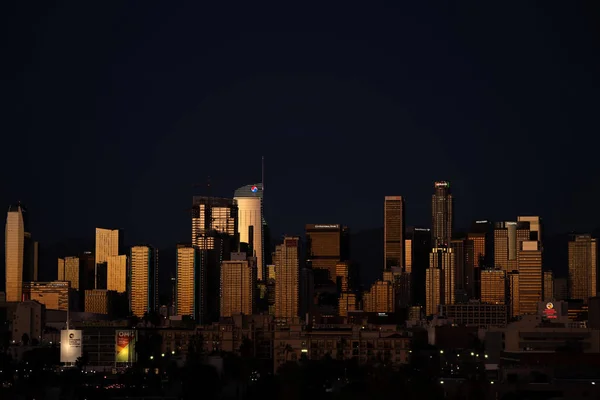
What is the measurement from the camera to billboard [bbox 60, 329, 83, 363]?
111 metres

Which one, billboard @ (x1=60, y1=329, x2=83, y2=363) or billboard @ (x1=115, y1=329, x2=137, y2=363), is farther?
billboard @ (x1=115, y1=329, x2=137, y2=363)

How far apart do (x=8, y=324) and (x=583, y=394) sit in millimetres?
100234

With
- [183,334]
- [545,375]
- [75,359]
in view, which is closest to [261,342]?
[183,334]

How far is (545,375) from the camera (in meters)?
72.3

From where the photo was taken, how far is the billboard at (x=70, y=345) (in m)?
111

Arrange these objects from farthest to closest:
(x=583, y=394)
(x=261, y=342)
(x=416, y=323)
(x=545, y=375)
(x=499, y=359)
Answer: (x=416, y=323)
(x=261, y=342)
(x=499, y=359)
(x=545, y=375)
(x=583, y=394)

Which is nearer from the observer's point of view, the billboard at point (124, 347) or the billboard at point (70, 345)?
the billboard at point (70, 345)

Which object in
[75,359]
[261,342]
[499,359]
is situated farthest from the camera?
[261,342]

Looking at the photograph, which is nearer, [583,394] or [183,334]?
[583,394]

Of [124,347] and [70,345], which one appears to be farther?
[124,347]

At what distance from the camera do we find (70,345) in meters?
111

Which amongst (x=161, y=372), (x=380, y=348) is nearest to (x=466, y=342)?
(x=380, y=348)

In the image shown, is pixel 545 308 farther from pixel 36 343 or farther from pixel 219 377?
pixel 219 377

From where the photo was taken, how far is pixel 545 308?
499ft
